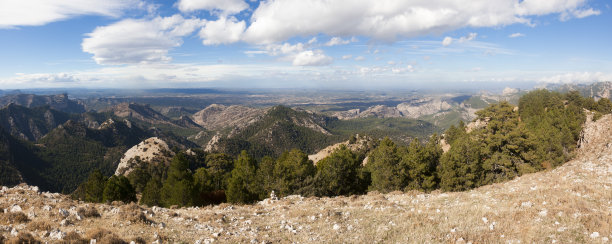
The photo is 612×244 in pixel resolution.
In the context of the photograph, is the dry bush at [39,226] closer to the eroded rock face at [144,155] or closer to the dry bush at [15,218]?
the dry bush at [15,218]

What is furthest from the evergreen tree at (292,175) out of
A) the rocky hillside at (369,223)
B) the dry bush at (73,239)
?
the dry bush at (73,239)

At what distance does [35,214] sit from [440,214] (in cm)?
2756

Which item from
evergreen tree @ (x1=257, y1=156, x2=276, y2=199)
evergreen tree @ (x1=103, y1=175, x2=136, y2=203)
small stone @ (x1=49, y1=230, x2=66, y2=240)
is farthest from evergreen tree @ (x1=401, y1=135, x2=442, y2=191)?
evergreen tree @ (x1=103, y1=175, x2=136, y2=203)

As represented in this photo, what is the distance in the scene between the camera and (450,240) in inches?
534

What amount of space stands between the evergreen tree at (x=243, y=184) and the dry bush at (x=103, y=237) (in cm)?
2905

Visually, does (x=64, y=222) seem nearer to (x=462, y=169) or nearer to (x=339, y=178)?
(x=339, y=178)

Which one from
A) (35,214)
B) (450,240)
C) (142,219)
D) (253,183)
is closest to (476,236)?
(450,240)

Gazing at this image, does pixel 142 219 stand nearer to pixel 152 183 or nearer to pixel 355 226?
pixel 355 226

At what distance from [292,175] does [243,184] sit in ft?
35.2

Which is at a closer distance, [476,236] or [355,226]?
[476,236]

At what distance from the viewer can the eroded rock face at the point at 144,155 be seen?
578 ft

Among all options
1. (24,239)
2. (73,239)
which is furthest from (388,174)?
(24,239)

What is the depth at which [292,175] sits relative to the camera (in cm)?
4478

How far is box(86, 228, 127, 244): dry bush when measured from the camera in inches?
494
